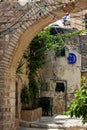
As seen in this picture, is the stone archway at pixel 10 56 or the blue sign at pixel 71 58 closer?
the stone archway at pixel 10 56

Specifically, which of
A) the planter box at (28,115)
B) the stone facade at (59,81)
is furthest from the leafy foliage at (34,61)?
the stone facade at (59,81)

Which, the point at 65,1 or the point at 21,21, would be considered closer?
the point at 65,1

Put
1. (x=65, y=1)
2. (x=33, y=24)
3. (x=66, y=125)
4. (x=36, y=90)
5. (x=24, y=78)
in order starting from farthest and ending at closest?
1. (x=36, y=90)
2. (x=24, y=78)
3. (x=66, y=125)
4. (x=33, y=24)
5. (x=65, y=1)

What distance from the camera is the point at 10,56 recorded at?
833 cm

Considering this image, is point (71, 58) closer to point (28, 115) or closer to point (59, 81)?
point (59, 81)

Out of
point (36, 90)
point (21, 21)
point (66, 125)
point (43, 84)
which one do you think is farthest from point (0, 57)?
point (43, 84)

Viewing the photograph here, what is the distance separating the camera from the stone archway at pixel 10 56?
8.18 meters

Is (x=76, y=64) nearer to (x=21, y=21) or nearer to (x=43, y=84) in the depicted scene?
(x=43, y=84)

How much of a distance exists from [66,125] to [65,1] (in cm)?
456

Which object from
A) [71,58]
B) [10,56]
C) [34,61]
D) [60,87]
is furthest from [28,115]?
[71,58]

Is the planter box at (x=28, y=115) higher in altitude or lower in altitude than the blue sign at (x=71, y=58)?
lower

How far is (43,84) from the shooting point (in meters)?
16.2

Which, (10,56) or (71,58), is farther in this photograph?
(71,58)

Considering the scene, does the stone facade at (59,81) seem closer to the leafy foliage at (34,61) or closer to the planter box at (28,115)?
the leafy foliage at (34,61)
